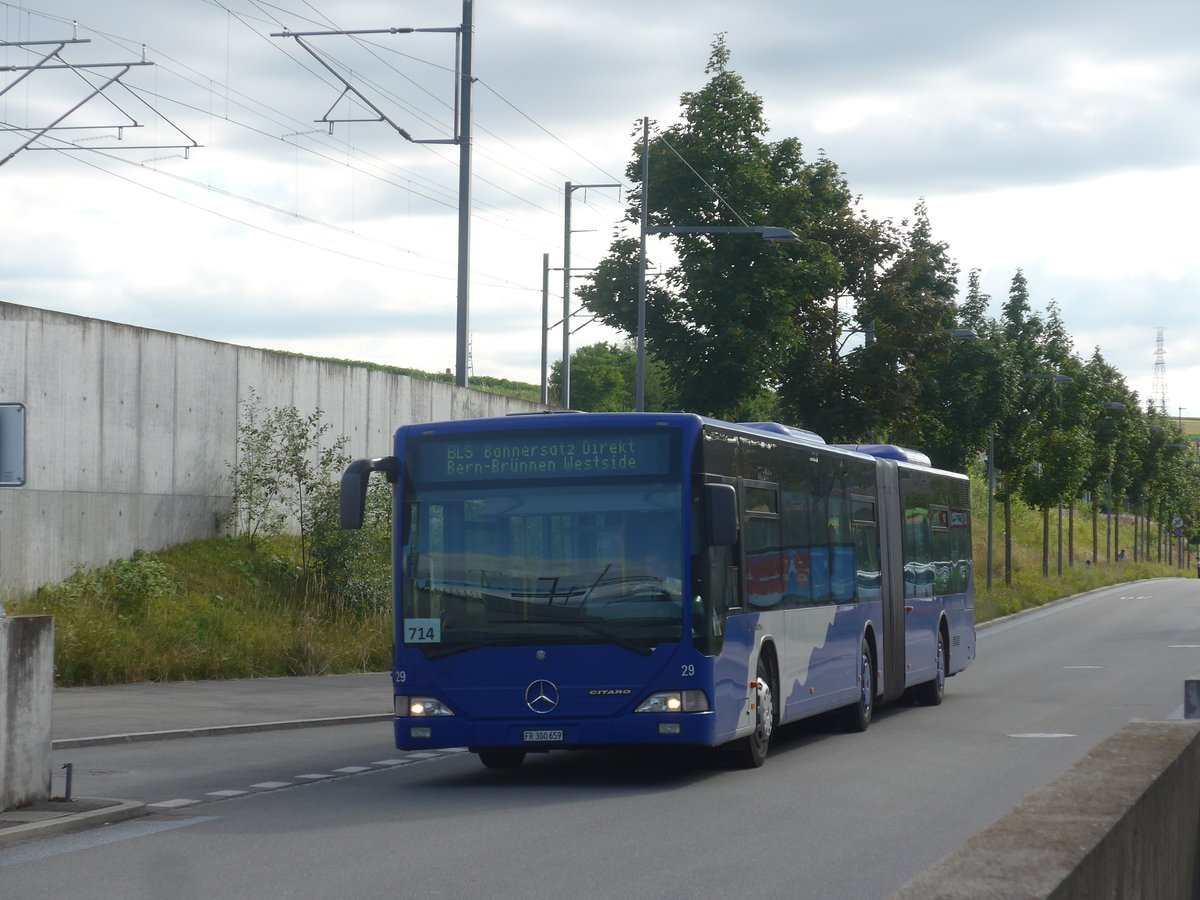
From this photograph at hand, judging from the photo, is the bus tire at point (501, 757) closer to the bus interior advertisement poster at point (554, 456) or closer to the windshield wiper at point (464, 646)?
the windshield wiper at point (464, 646)

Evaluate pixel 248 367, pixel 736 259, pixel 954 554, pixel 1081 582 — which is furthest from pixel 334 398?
pixel 1081 582

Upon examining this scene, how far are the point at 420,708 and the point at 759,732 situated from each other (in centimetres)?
291

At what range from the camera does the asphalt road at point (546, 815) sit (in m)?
8.71

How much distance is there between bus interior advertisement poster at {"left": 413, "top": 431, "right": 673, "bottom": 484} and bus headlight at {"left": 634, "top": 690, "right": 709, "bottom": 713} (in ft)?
5.41

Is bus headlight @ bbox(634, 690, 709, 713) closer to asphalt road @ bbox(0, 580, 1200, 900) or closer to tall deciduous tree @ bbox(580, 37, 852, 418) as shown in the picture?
asphalt road @ bbox(0, 580, 1200, 900)

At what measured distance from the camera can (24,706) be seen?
10.9 m

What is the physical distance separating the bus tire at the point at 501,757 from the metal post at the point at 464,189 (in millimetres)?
14573

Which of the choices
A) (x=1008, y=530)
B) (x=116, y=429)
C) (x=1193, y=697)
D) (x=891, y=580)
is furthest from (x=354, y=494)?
(x=1008, y=530)

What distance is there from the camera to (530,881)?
863cm

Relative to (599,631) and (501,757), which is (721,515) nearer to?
(599,631)

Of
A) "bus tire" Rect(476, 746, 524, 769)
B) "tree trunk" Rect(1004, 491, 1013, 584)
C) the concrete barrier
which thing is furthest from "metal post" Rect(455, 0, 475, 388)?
"tree trunk" Rect(1004, 491, 1013, 584)

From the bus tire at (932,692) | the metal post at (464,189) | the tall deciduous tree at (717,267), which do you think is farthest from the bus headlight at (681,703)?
the tall deciduous tree at (717,267)

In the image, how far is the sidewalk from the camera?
16438mm

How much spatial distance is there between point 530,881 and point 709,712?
4205 millimetres
